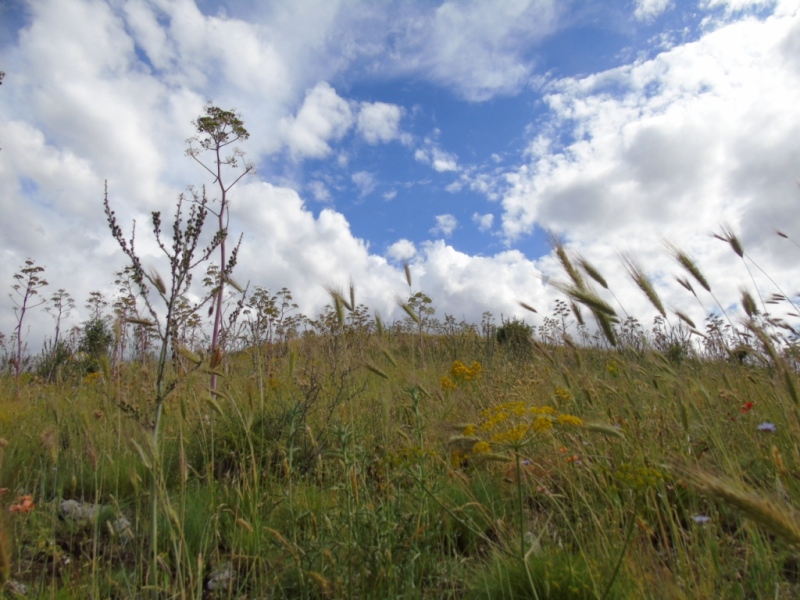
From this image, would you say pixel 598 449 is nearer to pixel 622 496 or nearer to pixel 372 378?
pixel 622 496

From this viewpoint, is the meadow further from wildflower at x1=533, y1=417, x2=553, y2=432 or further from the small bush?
the small bush

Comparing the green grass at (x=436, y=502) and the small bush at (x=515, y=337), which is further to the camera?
the small bush at (x=515, y=337)

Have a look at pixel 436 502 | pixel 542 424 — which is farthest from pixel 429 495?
pixel 542 424

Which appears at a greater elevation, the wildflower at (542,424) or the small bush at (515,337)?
the small bush at (515,337)

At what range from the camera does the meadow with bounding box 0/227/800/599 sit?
1.69 meters

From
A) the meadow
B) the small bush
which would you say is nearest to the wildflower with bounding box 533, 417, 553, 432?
the meadow

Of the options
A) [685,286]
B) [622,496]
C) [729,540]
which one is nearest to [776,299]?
[685,286]

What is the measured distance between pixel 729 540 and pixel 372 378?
14.2 feet

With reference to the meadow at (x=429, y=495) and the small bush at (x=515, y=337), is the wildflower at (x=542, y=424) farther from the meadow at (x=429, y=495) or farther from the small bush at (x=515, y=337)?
the small bush at (x=515, y=337)

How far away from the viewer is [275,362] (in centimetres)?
663

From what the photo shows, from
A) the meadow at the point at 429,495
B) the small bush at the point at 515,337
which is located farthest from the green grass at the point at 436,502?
the small bush at the point at 515,337

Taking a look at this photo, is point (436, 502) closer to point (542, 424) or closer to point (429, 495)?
point (429, 495)

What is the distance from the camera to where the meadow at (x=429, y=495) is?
169 cm

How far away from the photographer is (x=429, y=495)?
1.79 m
